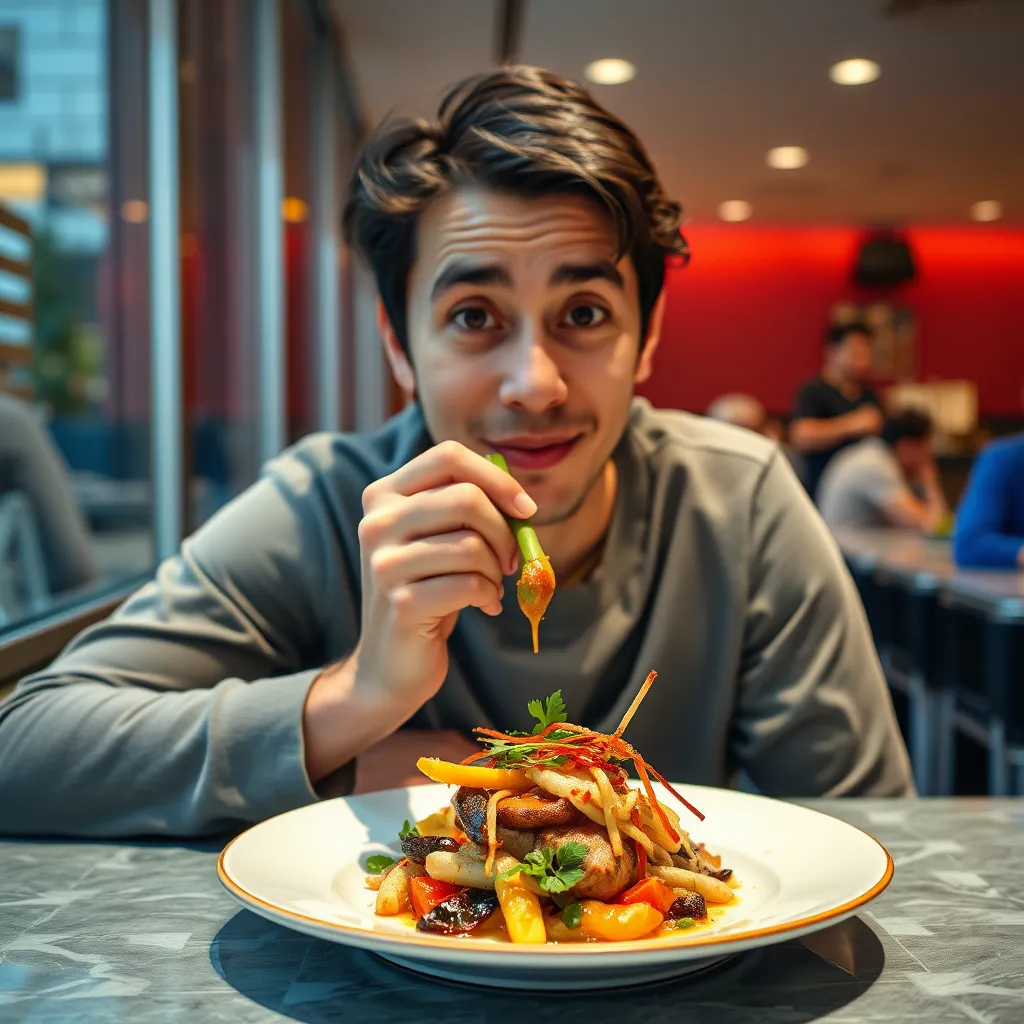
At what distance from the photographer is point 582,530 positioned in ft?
4.87

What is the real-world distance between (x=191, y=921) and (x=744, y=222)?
11.3 metres

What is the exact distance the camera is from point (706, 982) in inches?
28.9

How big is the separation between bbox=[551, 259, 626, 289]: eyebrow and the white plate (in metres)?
0.57

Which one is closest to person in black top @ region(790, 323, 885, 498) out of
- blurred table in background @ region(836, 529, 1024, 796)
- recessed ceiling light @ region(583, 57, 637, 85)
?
recessed ceiling light @ region(583, 57, 637, 85)

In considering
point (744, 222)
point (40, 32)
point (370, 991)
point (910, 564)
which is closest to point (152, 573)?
point (40, 32)

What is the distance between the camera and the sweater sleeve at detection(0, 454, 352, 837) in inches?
43.1

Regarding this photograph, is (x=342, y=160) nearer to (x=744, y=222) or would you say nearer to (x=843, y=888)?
(x=744, y=222)

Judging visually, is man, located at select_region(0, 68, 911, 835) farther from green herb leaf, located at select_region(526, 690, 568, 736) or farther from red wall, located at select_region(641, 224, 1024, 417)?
red wall, located at select_region(641, 224, 1024, 417)

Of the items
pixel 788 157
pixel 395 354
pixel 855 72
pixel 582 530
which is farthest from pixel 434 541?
pixel 788 157

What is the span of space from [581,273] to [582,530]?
0.35 metres

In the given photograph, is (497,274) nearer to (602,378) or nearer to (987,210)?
(602,378)

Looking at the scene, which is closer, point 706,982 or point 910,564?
point 706,982

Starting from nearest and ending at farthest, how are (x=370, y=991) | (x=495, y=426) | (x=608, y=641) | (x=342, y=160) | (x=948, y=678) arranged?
1. (x=370, y=991)
2. (x=495, y=426)
3. (x=608, y=641)
4. (x=948, y=678)
5. (x=342, y=160)

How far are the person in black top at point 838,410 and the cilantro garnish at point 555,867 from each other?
7226 millimetres
